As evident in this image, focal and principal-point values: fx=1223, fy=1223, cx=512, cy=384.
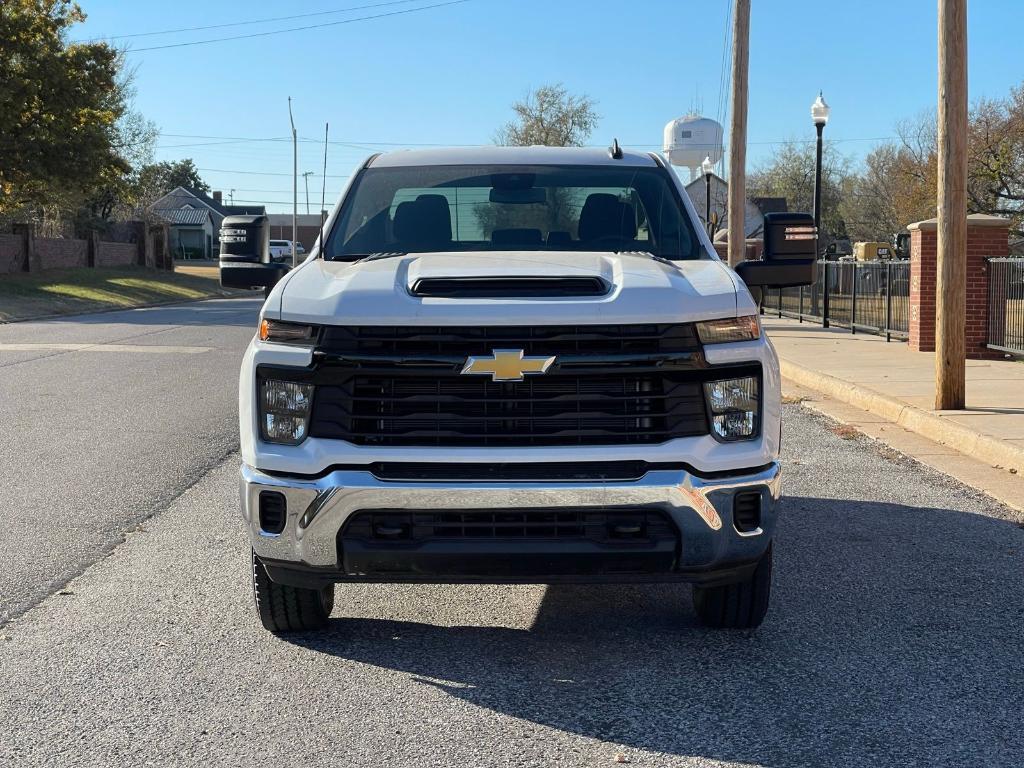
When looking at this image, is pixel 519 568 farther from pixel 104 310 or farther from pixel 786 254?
pixel 104 310

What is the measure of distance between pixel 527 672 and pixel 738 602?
938 millimetres

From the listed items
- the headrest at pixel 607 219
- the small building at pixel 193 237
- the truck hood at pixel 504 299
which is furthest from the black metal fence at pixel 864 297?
the small building at pixel 193 237

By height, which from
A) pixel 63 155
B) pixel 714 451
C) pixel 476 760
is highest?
pixel 63 155

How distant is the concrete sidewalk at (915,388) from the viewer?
9.55 meters

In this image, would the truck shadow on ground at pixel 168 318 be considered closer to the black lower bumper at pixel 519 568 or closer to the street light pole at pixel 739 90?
the street light pole at pixel 739 90

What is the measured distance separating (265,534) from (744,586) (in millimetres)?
1882

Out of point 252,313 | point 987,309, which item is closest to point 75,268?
point 252,313

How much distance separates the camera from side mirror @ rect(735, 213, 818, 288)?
5.71 meters

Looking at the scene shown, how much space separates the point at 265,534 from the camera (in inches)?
176

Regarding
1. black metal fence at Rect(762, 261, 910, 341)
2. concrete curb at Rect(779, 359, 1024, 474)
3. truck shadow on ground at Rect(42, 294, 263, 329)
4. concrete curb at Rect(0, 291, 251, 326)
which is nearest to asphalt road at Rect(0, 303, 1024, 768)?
concrete curb at Rect(779, 359, 1024, 474)

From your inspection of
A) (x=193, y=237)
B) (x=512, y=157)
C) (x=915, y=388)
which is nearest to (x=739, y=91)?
(x=915, y=388)

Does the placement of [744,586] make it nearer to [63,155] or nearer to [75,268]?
[63,155]

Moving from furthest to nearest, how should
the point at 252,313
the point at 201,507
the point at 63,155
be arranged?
the point at 63,155
the point at 252,313
the point at 201,507

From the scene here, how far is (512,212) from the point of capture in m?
5.97
